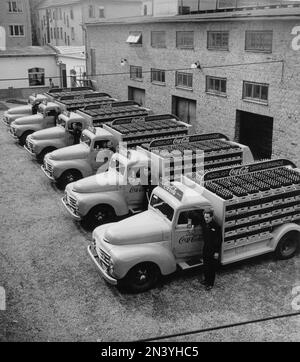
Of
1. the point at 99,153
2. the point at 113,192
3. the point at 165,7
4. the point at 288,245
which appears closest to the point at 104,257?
the point at 113,192

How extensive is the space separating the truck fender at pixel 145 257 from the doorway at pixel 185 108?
45.8 feet

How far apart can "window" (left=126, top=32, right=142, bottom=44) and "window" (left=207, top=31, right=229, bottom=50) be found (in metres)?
6.59

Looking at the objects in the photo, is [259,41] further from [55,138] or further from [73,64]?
[73,64]

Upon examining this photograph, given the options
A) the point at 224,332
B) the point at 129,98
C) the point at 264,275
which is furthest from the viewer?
the point at 129,98

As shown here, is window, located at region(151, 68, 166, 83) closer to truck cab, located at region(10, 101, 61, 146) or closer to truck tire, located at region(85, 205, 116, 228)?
truck cab, located at region(10, 101, 61, 146)

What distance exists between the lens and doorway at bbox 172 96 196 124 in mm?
22672

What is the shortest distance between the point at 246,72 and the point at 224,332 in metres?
12.9

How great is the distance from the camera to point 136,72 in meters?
27.4

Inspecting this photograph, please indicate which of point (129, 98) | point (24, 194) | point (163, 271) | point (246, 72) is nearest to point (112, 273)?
point (163, 271)

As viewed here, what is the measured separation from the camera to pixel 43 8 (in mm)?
61188

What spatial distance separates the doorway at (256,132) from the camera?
19.0m

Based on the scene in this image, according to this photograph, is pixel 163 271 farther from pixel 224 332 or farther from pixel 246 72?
pixel 246 72

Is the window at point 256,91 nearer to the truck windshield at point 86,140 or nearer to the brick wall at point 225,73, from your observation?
the brick wall at point 225,73

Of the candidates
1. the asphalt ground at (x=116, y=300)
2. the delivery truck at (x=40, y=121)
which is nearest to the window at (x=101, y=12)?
the delivery truck at (x=40, y=121)
